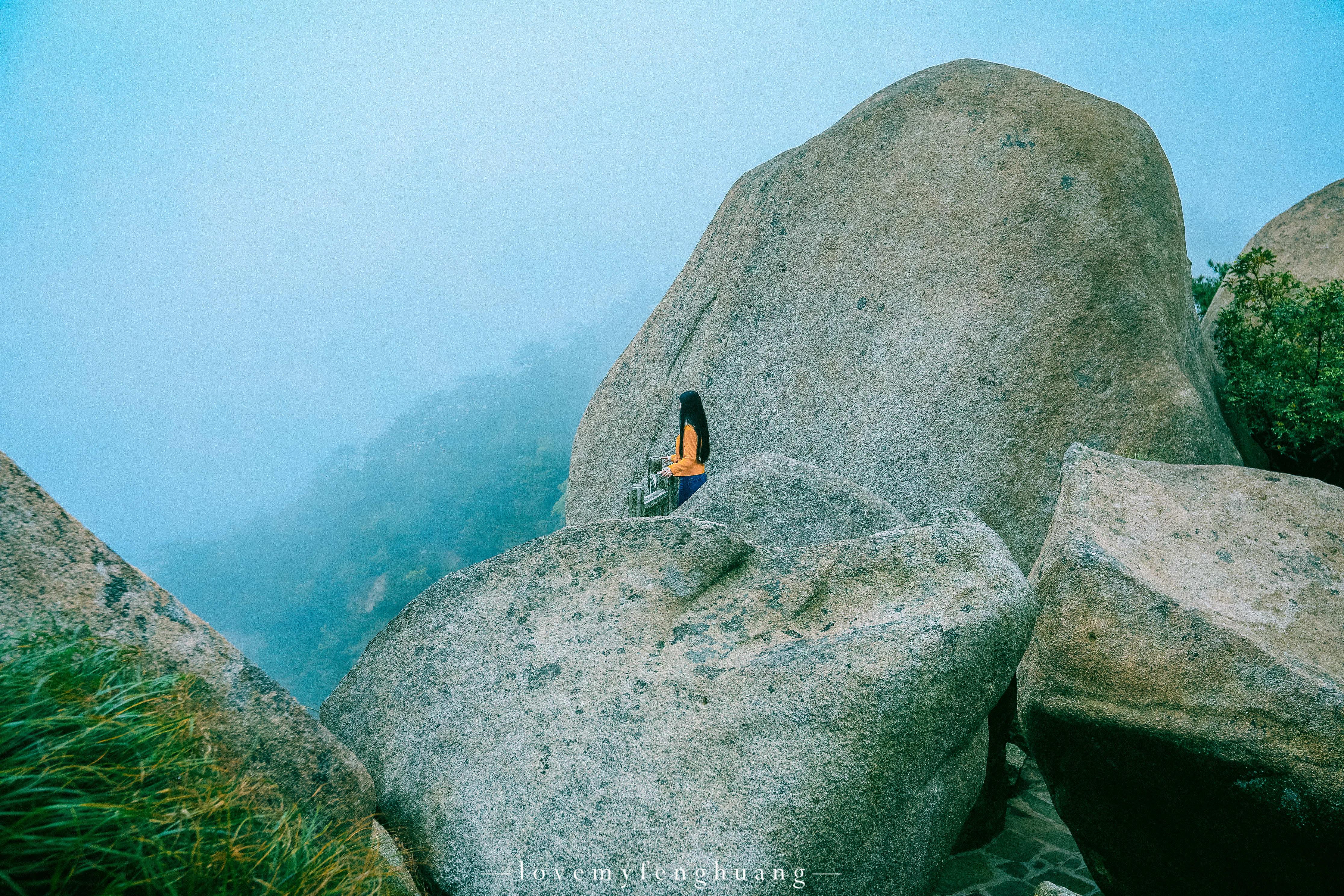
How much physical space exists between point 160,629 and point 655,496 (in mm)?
5331

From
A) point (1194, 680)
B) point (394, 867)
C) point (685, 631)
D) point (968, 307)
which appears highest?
point (968, 307)

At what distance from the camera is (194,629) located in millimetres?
2885

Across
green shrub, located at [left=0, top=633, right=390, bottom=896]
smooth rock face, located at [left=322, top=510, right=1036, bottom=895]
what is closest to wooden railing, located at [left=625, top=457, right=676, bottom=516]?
smooth rock face, located at [left=322, top=510, right=1036, bottom=895]

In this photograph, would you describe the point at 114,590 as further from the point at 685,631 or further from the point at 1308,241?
the point at 1308,241

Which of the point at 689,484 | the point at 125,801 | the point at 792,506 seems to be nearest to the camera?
the point at 125,801

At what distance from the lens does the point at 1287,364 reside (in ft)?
21.1

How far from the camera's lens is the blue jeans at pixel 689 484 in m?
7.33

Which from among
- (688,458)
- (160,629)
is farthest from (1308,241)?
(160,629)

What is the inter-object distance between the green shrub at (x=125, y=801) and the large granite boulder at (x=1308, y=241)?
8944 millimetres

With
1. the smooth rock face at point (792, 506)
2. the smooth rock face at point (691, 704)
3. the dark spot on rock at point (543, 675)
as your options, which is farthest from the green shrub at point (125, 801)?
the smooth rock face at point (792, 506)

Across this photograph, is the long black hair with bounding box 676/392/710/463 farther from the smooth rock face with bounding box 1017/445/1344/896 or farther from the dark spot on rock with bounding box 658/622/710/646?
the dark spot on rock with bounding box 658/622/710/646

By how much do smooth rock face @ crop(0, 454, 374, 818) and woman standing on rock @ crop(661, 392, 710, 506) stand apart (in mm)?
4576

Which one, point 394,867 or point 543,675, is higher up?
point 543,675

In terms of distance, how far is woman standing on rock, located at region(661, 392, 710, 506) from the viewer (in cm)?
724
